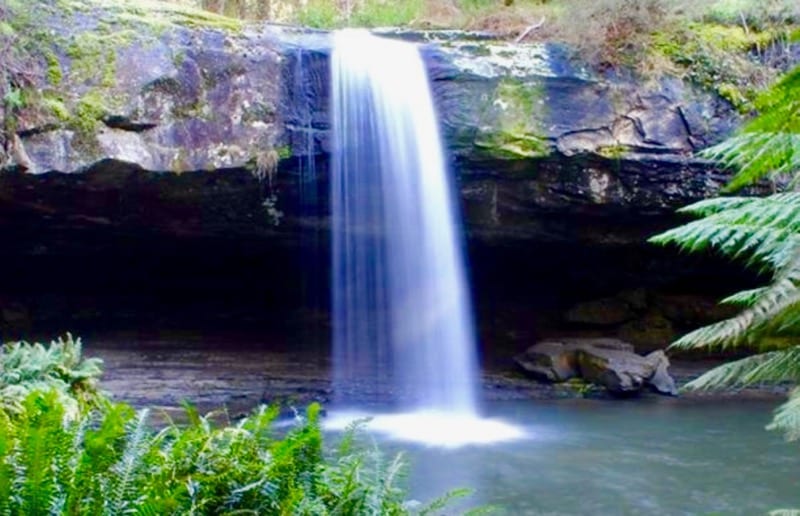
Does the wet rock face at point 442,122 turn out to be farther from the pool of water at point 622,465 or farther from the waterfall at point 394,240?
the pool of water at point 622,465

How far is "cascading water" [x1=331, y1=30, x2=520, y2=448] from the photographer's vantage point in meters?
8.92

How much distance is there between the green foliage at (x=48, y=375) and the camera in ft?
15.2

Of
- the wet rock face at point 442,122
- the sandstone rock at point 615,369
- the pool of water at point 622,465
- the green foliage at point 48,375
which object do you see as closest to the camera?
the green foliage at point 48,375

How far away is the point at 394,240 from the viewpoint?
991 cm

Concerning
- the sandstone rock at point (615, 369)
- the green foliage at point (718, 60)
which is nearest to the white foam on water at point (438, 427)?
the sandstone rock at point (615, 369)

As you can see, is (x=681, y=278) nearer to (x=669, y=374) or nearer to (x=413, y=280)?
(x=669, y=374)

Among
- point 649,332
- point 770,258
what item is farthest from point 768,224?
point 649,332

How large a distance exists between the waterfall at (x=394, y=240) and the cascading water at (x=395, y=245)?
0.01 m

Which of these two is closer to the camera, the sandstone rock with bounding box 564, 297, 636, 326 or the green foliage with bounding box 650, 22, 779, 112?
the green foliage with bounding box 650, 22, 779, 112

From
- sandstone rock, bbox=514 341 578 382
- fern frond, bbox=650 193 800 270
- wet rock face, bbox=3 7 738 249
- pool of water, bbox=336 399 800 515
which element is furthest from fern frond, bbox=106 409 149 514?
sandstone rock, bbox=514 341 578 382

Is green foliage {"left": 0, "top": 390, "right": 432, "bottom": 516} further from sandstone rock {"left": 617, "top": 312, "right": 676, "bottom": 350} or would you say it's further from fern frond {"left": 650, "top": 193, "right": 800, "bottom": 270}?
sandstone rock {"left": 617, "top": 312, "right": 676, "bottom": 350}

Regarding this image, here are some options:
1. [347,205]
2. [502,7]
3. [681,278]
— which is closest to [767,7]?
[502,7]

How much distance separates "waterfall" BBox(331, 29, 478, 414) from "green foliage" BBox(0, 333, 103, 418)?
385 cm

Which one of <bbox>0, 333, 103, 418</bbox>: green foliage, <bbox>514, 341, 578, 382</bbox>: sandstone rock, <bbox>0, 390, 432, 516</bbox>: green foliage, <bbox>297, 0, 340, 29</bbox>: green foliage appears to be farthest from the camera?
<bbox>297, 0, 340, 29</bbox>: green foliage
